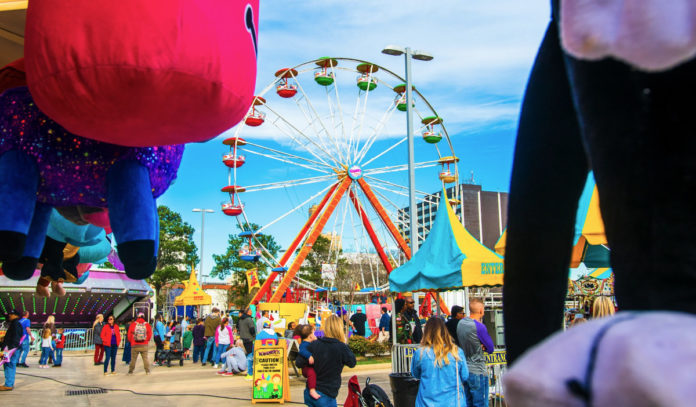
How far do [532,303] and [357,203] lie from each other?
2333cm

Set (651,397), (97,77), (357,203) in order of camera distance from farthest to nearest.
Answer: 1. (357,203)
2. (97,77)
3. (651,397)

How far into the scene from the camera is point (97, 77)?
1.86 meters

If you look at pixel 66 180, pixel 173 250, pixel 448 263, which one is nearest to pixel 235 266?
pixel 173 250

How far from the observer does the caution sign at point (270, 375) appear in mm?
9203

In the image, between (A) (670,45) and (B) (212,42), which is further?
(B) (212,42)

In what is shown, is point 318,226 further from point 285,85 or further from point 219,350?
point 219,350

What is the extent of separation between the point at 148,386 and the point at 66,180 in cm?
1018

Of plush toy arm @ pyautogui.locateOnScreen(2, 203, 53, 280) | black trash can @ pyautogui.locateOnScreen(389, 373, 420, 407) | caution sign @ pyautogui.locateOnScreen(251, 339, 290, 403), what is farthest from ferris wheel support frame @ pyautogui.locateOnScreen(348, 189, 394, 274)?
plush toy arm @ pyautogui.locateOnScreen(2, 203, 53, 280)

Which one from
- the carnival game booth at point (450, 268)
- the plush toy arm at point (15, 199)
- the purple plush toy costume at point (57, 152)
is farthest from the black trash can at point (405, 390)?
the plush toy arm at point (15, 199)

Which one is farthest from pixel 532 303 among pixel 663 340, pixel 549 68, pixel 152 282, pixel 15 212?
pixel 152 282

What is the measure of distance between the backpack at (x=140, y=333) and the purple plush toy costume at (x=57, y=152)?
491 inches

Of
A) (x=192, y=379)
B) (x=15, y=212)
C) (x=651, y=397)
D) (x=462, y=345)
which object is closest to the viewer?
(x=651, y=397)

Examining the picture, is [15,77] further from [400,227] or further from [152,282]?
[152,282]

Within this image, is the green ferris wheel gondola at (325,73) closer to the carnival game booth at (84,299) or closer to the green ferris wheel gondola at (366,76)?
the green ferris wheel gondola at (366,76)
